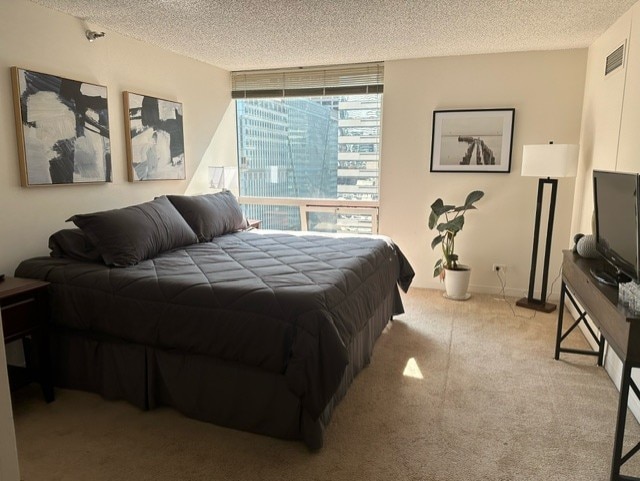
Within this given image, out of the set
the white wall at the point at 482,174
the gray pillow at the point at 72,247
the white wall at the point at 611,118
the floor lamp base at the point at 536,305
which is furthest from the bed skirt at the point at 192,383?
the white wall at the point at 482,174

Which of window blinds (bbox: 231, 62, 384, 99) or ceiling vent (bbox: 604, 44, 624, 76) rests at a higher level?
window blinds (bbox: 231, 62, 384, 99)

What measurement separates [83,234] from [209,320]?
52.0 inches

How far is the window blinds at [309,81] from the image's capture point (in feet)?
16.0

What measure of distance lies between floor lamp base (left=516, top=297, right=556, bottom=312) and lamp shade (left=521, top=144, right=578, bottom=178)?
1.23 m

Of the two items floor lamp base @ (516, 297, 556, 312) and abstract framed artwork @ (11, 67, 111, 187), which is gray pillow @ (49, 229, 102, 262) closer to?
abstract framed artwork @ (11, 67, 111, 187)

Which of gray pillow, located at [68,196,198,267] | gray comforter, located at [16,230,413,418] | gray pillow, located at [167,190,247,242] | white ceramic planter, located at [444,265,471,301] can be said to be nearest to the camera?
gray comforter, located at [16,230,413,418]

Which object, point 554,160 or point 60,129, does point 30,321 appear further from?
point 554,160

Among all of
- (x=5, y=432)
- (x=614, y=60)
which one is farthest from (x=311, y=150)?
(x=5, y=432)

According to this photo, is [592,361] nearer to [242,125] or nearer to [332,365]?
[332,365]

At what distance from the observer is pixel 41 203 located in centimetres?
307

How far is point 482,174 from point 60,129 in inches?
151

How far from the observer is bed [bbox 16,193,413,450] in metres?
2.12

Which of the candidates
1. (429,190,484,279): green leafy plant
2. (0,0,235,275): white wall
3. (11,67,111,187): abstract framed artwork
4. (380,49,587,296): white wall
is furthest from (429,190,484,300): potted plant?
(11,67,111,187): abstract framed artwork

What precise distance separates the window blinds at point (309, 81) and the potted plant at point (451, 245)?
155 centimetres
